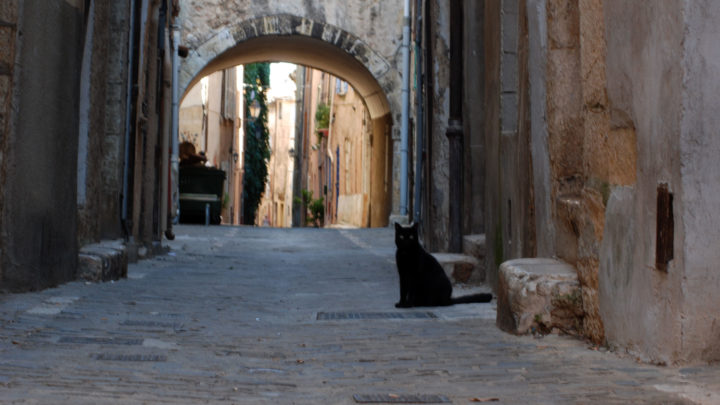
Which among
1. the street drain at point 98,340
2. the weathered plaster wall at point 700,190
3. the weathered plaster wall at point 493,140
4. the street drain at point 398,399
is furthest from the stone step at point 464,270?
the street drain at point 398,399

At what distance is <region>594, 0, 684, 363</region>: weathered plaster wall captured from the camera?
11.5 ft

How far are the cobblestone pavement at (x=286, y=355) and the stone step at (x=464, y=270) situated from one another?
470 millimetres

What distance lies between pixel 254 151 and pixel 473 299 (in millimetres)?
26830

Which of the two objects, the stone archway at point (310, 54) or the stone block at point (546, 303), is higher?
the stone archway at point (310, 54)

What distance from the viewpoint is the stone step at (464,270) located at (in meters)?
→ 7.56

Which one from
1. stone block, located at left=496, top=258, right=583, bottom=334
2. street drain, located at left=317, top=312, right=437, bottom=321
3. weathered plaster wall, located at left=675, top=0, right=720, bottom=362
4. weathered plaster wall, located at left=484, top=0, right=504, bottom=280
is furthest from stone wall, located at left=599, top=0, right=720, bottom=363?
weathered plaster wall, located at left=484, top=0, right=504, bottom=280

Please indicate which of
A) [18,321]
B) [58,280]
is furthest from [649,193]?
[58,280]

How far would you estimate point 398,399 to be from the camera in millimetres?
3221

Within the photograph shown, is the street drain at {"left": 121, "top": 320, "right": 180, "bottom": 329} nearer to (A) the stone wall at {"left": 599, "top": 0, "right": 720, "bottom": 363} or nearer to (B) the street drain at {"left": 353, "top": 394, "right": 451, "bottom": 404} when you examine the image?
(B) the street drain at {"left": 353, "top": 394, "right": 451, "bottom": 404}

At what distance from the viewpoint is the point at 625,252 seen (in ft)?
13.3

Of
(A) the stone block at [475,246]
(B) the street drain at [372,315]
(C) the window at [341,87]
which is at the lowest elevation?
(B) the street drain at [372,315]

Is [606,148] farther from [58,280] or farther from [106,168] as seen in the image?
[106,168]

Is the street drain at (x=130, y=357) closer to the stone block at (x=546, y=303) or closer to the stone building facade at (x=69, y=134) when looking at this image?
the stone block at (x=546, y=303)

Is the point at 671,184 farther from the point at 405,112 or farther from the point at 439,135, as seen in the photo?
the point at 405,112
